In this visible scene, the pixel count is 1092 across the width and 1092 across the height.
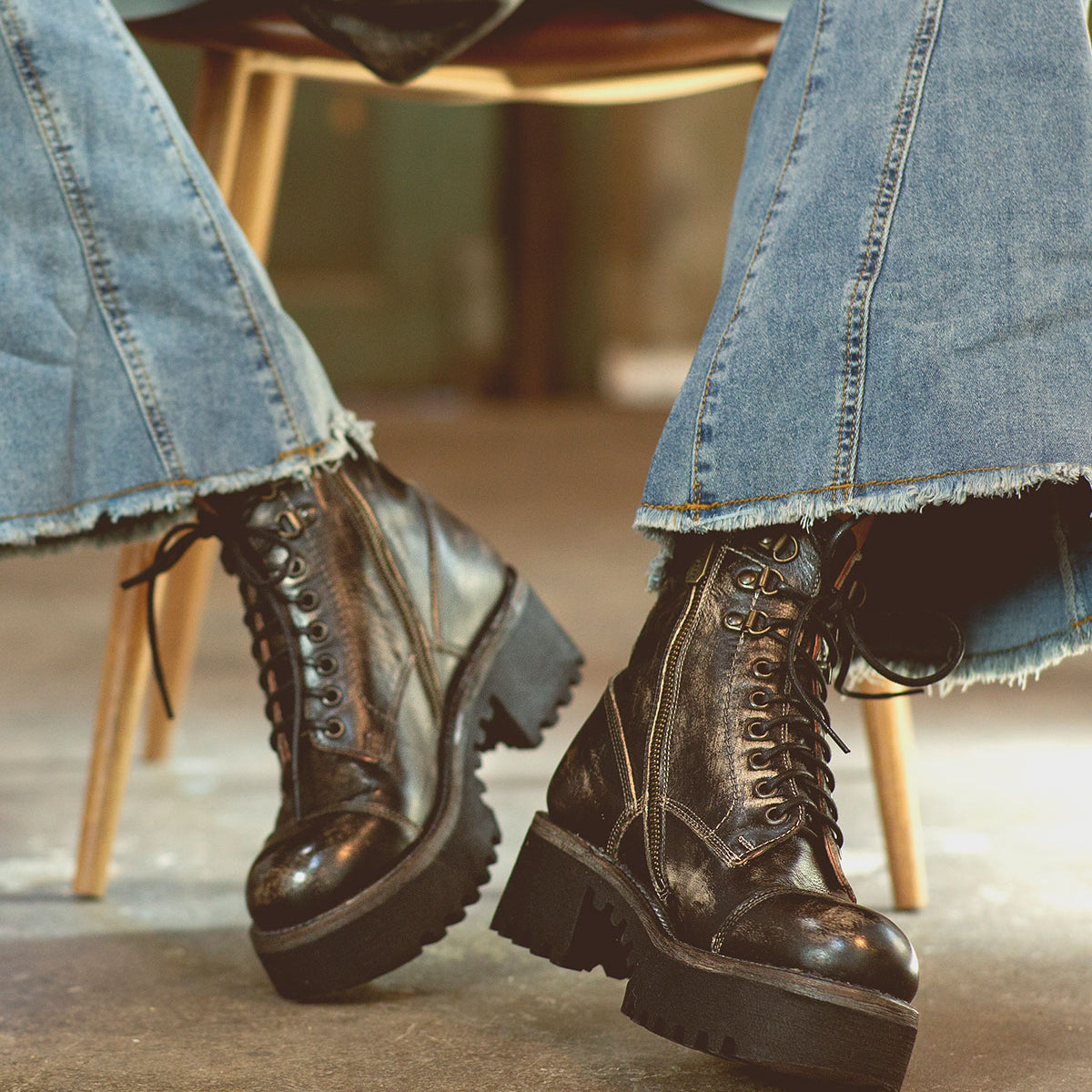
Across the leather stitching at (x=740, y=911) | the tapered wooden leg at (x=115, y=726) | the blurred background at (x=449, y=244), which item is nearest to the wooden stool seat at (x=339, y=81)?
the tapered wooden leg at (x=115, y=726)

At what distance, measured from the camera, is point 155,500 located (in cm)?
64

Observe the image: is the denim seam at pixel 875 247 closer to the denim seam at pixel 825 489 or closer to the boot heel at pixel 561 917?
the denim seam at pixel 825 489

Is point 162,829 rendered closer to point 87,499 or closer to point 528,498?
point 87,499

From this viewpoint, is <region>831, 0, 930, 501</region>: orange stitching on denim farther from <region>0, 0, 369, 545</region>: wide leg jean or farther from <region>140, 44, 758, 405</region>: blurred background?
<region>140, 44, 758, 405</region>: blurred background

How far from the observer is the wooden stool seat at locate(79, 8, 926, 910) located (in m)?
0.75

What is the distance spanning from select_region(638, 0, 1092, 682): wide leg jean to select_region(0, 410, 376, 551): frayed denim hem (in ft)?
0.59

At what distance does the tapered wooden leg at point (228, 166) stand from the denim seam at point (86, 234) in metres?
0.22

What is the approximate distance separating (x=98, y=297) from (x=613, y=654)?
0.79m

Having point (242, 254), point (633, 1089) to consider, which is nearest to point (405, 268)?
point (242, 254)

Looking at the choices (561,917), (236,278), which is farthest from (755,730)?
(236,278)

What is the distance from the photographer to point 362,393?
403 centimetres

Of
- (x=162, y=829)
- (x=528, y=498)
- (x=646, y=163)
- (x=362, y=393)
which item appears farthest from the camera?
(x=646, y=163)

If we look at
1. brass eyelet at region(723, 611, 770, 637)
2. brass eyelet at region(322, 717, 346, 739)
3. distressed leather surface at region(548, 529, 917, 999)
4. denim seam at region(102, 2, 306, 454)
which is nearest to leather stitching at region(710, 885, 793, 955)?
distressed leather surface at region(548, 529, 917, 999)

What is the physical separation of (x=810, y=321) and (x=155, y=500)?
→ 0.32m
